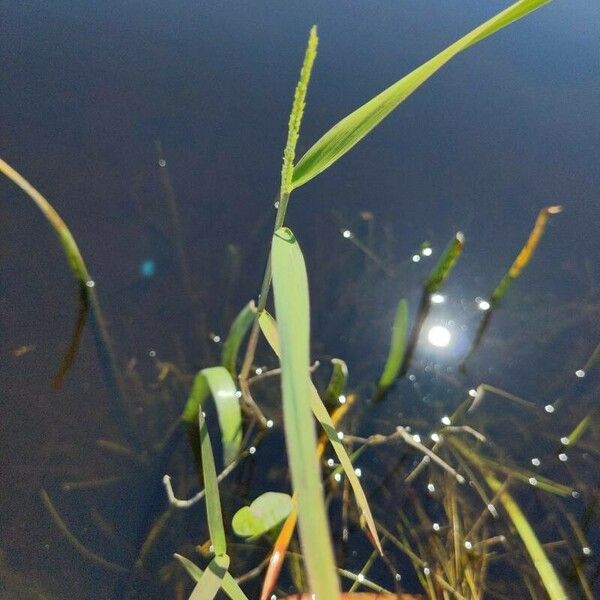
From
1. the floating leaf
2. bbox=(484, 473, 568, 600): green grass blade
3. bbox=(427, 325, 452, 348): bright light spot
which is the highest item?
bbox=(427, 325, 452, 348): bright light spot

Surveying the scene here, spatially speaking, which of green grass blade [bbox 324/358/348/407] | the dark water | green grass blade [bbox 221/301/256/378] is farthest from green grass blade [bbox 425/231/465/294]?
green grass blade [bbox 221/301/256/378]

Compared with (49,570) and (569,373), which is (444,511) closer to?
(569,373)

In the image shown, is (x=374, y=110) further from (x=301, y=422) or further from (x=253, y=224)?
(x=253, y=224)

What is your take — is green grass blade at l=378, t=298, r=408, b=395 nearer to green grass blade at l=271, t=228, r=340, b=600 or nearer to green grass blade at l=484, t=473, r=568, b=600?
green grass blade at l=484, t=473, r=568, b=600

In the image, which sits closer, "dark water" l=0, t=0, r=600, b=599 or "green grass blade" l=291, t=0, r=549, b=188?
"green grass blade" l=291, t=0, r=549, b=188

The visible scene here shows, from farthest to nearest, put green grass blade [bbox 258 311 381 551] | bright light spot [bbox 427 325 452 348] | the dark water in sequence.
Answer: bright light spot [bbox 427 325 452 348], the dark water, green grass blade [bbox 258 311 381 551]

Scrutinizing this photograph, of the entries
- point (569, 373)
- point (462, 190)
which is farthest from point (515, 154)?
point (569, 373)
